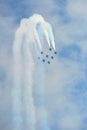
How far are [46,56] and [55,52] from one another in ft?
4.93

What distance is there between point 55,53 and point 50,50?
1.19 metres

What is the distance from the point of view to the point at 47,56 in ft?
92.8

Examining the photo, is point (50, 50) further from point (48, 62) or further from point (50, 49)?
point (48, 62)

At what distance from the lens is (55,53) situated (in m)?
28.9

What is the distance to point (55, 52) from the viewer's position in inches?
1135

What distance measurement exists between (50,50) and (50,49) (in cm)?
14

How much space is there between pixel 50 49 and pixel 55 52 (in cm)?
116

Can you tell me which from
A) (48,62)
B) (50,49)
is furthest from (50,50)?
(48,62)

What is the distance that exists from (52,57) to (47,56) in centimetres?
124

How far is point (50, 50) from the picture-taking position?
2805 cm

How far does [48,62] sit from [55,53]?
161cm

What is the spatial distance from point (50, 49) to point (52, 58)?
1867mm

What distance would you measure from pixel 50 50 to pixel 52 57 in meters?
1.57
